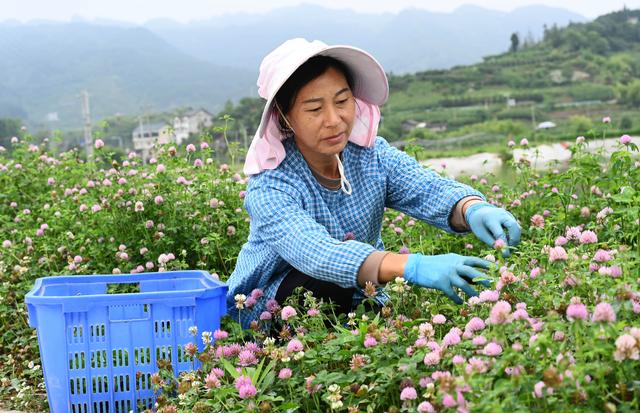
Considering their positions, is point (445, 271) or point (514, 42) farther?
point (514, 42)

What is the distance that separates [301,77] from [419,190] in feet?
1.84

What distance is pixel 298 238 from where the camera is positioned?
83.6 inches

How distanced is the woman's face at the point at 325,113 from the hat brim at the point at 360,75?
6cm

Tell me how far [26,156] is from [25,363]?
2934mm

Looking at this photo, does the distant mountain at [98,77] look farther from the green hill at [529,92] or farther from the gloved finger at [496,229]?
the gloved finger at [496,229]

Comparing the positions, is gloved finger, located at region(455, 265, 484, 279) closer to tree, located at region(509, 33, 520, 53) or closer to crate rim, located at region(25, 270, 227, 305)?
crate rim, located at region(25, 270, 227, 305)

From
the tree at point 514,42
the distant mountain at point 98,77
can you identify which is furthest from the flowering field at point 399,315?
the distant mountain at point 98,77

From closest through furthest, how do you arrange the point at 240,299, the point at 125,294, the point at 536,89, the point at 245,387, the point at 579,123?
the point at 245,387 → the point at 125,294 → the point at 240,299 → the point at 579,123 → the point at 536,89

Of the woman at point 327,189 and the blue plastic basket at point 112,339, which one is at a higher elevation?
the woman at point 327,189

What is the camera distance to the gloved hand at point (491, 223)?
2104 millimetres

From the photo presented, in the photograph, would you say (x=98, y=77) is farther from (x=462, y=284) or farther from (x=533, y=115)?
(x=462, y=284)

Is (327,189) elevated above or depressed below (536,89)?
above

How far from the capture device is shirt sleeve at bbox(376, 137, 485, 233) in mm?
2426

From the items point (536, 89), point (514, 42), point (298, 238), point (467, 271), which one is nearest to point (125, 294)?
point (298, 238)
